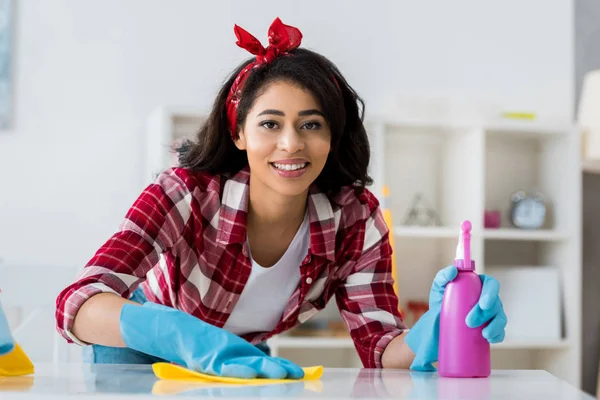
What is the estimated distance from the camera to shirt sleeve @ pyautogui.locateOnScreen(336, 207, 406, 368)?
4.92 ft

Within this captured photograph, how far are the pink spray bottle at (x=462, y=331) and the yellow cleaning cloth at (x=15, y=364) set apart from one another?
0.59 meters

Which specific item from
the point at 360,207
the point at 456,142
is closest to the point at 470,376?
the point at 360,207

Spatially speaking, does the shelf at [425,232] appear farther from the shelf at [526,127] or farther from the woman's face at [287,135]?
the woman's face at [287,135]

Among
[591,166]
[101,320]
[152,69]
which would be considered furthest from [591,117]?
[101,320]

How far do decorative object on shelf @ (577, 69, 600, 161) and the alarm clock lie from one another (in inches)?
9.7

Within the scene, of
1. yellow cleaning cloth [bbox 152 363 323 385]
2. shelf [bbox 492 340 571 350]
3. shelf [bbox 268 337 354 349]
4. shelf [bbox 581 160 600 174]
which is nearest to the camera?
yellow cleaning cloth [bbox 152 363 323 385]

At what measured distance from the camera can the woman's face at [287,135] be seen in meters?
1.42

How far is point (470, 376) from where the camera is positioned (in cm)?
110

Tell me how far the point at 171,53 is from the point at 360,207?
167cm

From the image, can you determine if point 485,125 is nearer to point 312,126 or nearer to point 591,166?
point 591,166

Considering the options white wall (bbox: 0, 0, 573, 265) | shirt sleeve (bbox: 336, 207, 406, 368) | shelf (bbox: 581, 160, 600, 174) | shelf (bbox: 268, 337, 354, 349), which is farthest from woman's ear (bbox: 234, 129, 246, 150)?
shelf (bbox: 581, 160, 600, 174)

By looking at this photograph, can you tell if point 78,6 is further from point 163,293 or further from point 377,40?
point 163,293

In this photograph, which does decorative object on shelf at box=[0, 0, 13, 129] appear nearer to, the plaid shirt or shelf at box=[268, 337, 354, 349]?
shelf at box=[268, 337, 354, 349]

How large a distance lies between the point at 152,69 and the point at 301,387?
226cm
